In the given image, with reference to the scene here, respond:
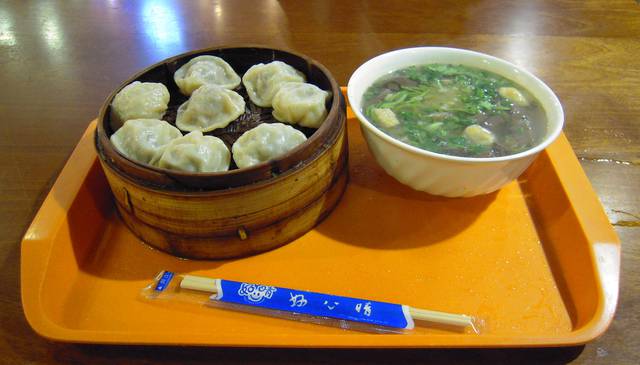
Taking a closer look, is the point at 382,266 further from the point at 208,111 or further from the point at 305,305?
the point at 208,111

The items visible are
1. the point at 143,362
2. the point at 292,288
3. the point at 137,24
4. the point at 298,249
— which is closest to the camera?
the point at 143,362

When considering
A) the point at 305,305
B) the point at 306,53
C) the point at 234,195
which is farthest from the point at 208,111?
the point at 306,53

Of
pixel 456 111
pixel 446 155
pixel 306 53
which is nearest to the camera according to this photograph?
pixel 446 155

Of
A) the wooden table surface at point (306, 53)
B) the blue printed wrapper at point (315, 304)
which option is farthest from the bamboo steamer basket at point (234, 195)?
the wooden table surface at point (306, 53)

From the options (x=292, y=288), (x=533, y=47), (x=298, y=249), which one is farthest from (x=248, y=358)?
(x=533, y=47)

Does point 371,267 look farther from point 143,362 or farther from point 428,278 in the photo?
point 143,362
